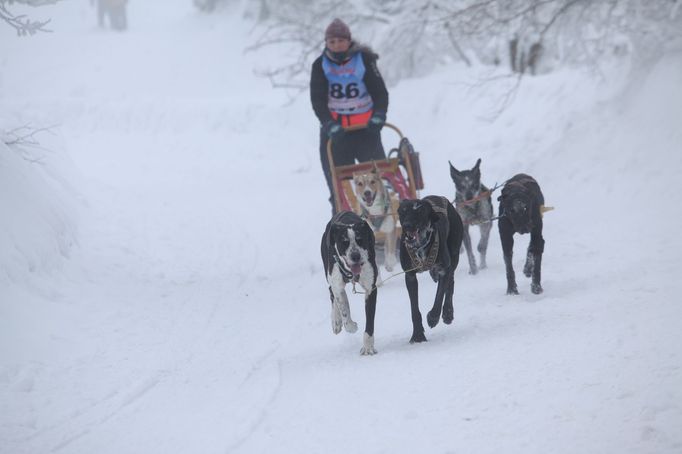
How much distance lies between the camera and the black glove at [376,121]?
7.99 meters

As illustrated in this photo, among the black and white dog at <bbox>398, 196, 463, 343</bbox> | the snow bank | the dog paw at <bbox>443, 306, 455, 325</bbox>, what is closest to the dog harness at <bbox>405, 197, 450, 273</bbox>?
the black and white dog at <bbox>398, 196, 463, 343</bbox>

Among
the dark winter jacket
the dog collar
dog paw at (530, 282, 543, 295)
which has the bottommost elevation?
dog paw at (530, 282, 543, 295)

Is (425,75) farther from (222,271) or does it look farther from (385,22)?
(222,271)

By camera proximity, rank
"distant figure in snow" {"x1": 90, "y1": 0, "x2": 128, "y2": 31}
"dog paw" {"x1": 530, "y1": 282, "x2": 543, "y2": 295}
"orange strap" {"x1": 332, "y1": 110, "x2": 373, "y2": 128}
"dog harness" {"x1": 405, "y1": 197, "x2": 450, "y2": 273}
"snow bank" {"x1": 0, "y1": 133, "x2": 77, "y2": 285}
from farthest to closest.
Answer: "distant figure in snow" {"x1": 90, "y1": 0, "x2": 128, "y2": 31}, "orange strap" {"x1": 332, "y1": 110, "x2": 373, "y2": 128}, "snow bank" {"x1": 0, "y1": 133, "x2": 77, "y2": 285}, "dog paw" {"x1": 530, "y1": 282, "x2": 543, "y2": 295}, "dog harness" {"x1": 405, "y1": 197, "x2": 450, "y2": 273}

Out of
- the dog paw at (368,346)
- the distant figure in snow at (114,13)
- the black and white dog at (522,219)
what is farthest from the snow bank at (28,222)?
the distant figure in snow at (114,13)

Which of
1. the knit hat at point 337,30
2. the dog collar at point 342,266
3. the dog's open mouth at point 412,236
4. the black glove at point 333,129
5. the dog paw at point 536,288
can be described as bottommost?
the dog paw at point 536,288

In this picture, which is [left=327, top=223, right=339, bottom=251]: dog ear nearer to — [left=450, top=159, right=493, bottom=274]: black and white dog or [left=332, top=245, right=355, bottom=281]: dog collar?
[left=332, top=245, right=355, bottom=281]: dog collar

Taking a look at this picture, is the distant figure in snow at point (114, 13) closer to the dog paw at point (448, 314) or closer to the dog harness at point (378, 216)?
the dog harness at point (378, 216)

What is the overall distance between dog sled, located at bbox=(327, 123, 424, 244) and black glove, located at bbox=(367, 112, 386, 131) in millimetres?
94

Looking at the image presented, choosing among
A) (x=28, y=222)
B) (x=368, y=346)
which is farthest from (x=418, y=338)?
(x=28, y=222)

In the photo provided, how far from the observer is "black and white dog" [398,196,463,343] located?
17.7 ft

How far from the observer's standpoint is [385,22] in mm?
20891

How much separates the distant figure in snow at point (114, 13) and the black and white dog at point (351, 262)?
40.2 metres

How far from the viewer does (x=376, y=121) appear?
314 inches
